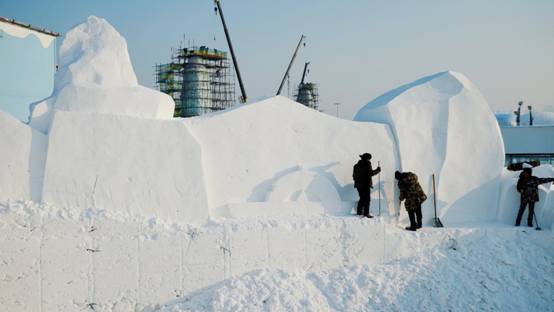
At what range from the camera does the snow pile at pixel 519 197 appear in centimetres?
958

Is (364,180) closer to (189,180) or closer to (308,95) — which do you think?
(189,180)

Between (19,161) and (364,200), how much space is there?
5.63 metres

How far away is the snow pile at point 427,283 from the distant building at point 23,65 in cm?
1747

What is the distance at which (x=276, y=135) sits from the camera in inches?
361

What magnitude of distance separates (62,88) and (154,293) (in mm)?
3685

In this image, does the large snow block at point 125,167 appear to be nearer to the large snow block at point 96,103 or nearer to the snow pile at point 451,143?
the large snow block at point 96,103

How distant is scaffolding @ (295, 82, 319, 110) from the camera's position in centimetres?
4268

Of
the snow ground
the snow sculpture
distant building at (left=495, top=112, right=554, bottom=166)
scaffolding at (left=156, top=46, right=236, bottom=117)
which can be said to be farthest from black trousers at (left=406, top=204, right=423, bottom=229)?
scaffolding at (left=156, top=46, right=236, bottom=117)

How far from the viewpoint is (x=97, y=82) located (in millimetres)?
8266

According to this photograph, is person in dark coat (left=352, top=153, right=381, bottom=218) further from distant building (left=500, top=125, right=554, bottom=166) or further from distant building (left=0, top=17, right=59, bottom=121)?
distant building (left=500, top=125, right=554, bottom=166)

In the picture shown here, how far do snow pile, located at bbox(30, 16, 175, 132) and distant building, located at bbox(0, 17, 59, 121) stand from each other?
14133 millimetres

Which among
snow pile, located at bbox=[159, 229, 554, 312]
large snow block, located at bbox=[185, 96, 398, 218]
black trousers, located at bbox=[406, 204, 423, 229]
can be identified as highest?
large snow block, located at bbox=[185, 96, 398, 218]

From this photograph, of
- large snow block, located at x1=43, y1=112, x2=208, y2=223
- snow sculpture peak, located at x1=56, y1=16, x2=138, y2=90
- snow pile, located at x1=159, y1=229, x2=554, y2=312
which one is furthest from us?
snow sculpture peak, located at x1=56, y1=16, x2=138, y2=90

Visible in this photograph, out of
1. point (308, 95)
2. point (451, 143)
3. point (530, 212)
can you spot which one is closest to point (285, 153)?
point (451, 143)
